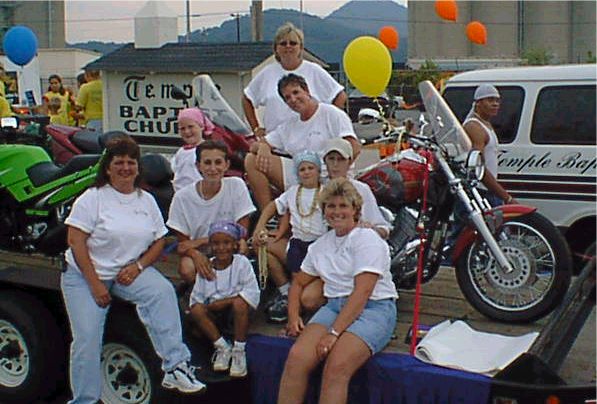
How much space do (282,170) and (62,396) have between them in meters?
1.85

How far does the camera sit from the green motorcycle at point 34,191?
572 cm

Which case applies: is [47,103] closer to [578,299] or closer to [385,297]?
[385,297]

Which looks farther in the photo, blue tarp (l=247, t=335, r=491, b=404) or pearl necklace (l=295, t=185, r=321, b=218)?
pearl necklace (l=295, t=185, r=321, b=218)

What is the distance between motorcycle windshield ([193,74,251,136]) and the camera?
6277 mm

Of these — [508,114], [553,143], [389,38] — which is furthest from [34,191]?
[389,38]

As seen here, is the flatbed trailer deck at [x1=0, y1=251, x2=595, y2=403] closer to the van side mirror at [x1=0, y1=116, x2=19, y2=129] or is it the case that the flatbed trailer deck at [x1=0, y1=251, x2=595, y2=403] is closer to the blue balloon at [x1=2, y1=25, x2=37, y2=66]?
the van side mirror at [x1=0, y1=116, x2=19, y2=129]

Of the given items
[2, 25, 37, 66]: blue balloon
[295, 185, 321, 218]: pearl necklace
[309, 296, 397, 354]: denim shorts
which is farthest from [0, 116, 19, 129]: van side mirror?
[2, 25, 37, 66]: blue balloon

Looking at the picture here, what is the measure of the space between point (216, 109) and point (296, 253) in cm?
204

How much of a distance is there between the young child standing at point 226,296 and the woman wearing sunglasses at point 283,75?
54.1 inches

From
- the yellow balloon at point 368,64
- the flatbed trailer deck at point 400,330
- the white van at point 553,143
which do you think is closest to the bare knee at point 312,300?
the flatbed trailer deck at point 400,330

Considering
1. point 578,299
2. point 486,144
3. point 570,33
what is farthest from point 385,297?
point 570,33

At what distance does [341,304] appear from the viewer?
4203 millimetres

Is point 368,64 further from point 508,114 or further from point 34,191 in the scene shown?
point 34,191

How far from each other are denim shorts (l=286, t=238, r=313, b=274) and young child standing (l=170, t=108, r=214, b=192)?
3.59 feet
